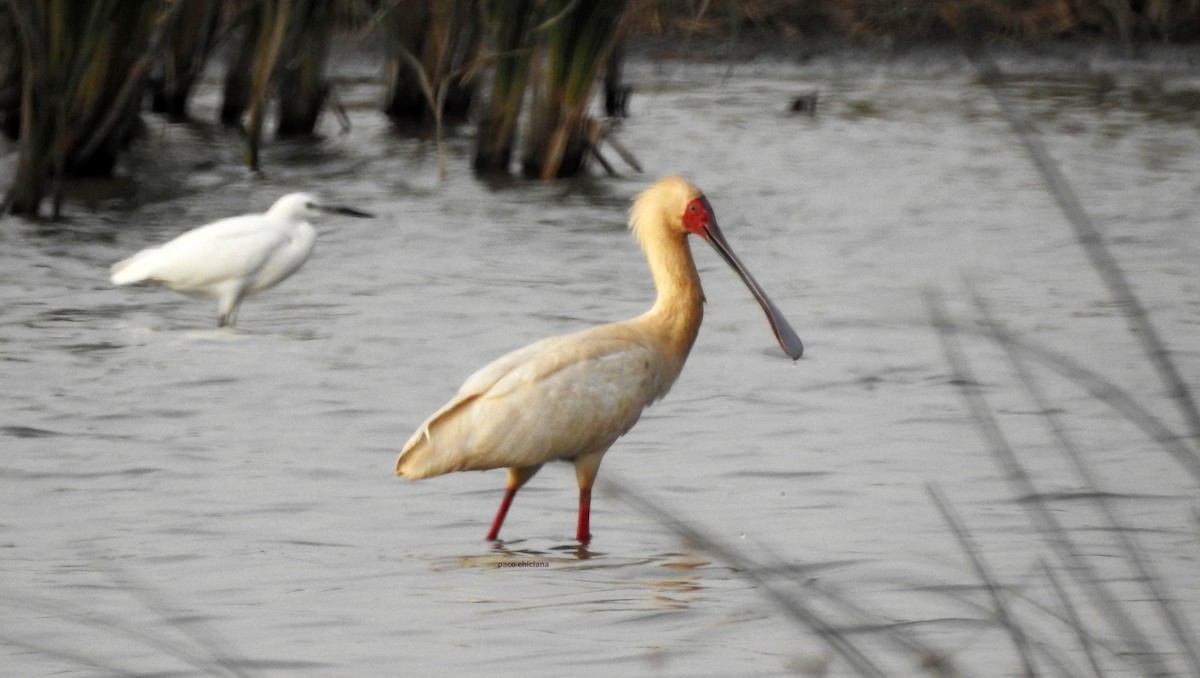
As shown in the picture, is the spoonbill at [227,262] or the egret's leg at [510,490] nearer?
the egret's leg at [510,490]

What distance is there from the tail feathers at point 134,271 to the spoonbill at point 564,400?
3.83 meters

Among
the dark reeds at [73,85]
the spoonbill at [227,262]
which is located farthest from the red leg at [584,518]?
the dark reeds at [73,85]

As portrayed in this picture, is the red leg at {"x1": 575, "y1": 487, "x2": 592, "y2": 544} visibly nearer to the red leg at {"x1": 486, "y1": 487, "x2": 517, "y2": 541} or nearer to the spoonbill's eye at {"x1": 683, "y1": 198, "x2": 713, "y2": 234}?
the red leg at {"x1": 486, "y1": 487, "x2": 517, "y2": 541}

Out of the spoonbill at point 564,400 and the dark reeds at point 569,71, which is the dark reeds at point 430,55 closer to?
the dark reeds at point 569,71

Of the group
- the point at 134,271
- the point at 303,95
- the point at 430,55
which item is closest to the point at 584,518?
the point at 134,271

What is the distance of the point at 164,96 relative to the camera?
704 inches

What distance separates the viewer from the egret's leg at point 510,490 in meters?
5.38

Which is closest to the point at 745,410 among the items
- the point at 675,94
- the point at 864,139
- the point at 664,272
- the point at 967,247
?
the point at 664,272

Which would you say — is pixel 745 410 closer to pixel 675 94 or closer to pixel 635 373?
pixel 635 373

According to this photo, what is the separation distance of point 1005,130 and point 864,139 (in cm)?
139

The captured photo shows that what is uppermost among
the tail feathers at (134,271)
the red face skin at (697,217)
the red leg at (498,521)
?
the red face skin at (697,217)

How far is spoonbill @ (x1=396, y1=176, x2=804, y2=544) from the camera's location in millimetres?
5312

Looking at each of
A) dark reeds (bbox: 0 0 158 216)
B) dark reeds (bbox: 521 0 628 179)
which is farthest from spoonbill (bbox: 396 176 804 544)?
dark reeds (bbox: 521 0 628 179)

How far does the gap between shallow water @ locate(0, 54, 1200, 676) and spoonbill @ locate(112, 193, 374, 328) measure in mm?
203
